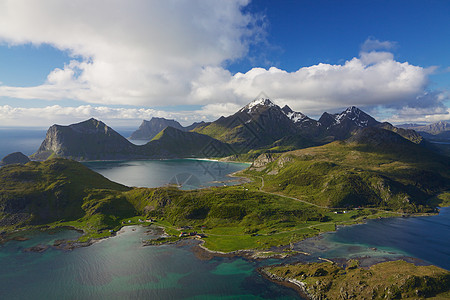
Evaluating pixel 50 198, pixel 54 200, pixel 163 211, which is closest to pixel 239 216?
Result: pixel 163 211

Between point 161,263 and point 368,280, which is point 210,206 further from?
point 368,280

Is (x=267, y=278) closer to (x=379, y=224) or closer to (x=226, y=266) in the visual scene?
(x=226, y=266)

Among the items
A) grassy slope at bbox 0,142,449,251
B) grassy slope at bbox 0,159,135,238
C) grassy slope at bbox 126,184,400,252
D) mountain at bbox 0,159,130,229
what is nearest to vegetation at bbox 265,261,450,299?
grassy slope at bbox 126,184,400,252

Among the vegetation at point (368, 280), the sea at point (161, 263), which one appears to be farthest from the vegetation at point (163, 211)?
the vegetation at point (368, 280)

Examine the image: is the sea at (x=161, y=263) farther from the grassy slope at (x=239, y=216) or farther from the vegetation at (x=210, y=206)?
the vegetation at (x=210, y=206)

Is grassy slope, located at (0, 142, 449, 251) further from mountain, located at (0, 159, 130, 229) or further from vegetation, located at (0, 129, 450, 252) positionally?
mountain, located at (0, 159, 130, 229)
